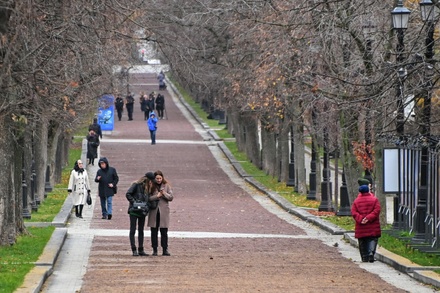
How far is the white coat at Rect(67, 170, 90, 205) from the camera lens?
33.6m

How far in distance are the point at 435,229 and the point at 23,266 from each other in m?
7.68

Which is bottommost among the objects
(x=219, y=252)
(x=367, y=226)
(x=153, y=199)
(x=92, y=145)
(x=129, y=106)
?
(x=219, y=252)

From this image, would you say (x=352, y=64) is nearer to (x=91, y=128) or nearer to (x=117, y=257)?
(x=117, y=257)

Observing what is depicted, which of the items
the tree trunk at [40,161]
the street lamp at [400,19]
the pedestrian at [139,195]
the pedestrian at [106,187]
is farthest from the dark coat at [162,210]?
the tree trunk at [40,161]

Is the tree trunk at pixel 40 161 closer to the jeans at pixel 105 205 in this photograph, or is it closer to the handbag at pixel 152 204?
the jeans at pixel 105 205

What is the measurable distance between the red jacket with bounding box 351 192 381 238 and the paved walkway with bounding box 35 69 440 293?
54 centimetres

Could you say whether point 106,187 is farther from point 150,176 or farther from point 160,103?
point 160,103

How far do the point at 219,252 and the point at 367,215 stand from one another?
303cm

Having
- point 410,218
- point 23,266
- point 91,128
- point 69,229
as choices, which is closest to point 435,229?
point 410,218

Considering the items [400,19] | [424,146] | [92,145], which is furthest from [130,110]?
[424,146]

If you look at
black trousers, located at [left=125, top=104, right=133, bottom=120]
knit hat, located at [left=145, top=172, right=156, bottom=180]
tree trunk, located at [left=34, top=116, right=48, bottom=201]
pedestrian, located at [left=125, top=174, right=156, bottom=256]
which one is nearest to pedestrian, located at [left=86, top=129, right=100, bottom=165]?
tree trunk, located at [left=34, top=116, right=48, bottom=201]

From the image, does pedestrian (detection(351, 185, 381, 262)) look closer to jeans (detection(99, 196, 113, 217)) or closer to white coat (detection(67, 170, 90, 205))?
jeans (detection(99, 196, 113, 217))

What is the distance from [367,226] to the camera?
22.0 meters

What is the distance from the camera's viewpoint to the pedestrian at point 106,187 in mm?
33100
